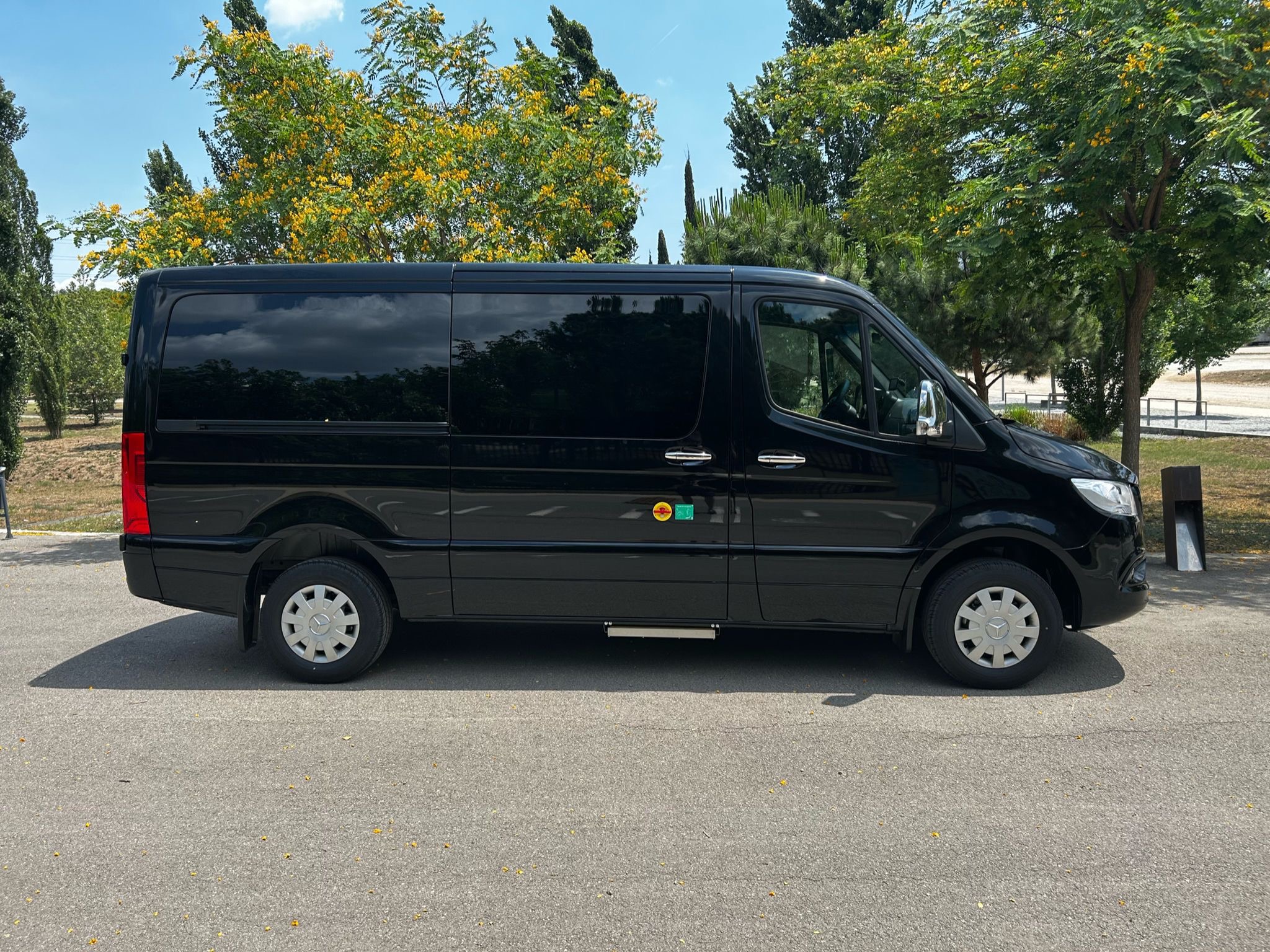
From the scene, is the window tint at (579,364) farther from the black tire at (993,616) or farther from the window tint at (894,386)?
the black tire at (993,616)

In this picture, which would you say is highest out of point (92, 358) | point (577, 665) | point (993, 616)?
point (92, 358)

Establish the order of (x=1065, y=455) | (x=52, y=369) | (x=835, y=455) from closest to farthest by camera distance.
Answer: (x=835, y=455), (x=1065, y=455), (x=52, y=369)

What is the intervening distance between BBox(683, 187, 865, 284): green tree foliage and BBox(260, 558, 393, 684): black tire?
45.9 ft

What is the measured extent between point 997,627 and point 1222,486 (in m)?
11.1

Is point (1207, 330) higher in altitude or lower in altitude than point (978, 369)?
higher

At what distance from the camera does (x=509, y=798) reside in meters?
4.21

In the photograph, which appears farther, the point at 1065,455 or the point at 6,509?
the point at 6,509

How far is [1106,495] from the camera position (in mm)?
5570

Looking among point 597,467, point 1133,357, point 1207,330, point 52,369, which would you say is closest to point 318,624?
point 597,467

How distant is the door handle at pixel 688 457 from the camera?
18.3ft

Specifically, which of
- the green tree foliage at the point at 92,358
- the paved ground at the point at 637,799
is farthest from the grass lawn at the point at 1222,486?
the green tree foliage at the point at 92,358

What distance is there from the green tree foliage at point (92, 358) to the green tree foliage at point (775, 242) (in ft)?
67.3

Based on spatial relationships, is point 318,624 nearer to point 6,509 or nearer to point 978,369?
point 6,509

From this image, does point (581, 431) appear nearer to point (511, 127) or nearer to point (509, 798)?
point (509, 798)
